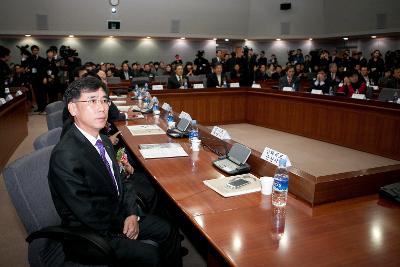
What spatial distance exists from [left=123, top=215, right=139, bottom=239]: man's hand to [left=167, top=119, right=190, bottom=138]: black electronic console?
1.25 metres

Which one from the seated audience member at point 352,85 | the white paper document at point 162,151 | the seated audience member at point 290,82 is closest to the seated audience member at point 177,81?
the seated audience member at point 290,82

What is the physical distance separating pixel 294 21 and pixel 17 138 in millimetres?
10880

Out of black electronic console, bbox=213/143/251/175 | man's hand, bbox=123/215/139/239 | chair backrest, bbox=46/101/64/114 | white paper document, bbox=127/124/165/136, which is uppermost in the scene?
chair backrest, bbox=46/101/64/114

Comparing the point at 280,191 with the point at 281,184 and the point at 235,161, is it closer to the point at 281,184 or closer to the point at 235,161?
the point at 281,184

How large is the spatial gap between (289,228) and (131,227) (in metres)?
0.78

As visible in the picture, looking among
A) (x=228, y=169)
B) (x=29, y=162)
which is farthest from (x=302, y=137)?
(x=29, y=162)

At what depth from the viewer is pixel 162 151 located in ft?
8.00

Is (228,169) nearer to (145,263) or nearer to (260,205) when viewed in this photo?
(260,205)

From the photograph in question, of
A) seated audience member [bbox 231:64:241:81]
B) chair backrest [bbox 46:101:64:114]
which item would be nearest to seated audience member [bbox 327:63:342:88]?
seated audience member [bbox 231:64:241:81]

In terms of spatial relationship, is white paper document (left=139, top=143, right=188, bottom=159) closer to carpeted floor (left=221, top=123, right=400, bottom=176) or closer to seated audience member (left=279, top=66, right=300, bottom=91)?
carpeted floor (left=221, top=123, right=400, bottom=176)

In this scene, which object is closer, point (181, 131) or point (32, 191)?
point (32, 191)

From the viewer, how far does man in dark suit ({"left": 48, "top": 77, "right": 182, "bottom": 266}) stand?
4.80ft

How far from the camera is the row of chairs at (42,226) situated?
1379 mm

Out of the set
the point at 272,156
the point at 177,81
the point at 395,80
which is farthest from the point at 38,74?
the point at 395,80
